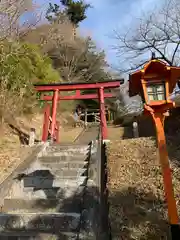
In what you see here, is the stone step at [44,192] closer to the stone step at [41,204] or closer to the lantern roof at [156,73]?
the stone step at [41,204]

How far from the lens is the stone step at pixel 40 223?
14.4 feet

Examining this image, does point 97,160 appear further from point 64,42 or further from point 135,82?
point 64,42

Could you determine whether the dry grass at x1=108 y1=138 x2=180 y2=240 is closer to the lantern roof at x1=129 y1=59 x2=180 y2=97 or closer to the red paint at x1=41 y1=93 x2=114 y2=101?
the lantern roof at x1=129 y1=59 x2=180 y2=97

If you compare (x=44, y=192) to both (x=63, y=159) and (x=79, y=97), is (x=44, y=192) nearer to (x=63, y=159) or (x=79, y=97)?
(x=63, y=159)

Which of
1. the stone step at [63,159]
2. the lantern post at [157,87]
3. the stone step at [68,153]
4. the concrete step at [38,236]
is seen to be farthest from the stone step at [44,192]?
the lantern post at [157,87]

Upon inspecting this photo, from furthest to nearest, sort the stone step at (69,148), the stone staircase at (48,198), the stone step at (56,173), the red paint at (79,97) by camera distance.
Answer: the red paint at (79,97) → the stone step at (69,148) → the stone step at (56,173) → the stone staircase at (48,198)

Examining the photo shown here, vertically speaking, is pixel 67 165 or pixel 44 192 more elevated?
pixel 67 165

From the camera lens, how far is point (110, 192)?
5430mm

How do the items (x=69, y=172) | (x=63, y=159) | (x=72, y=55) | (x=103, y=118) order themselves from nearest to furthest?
(x=69, y=172) < (x=63, y=159) < (x=103, y=118) < (x=72, y=55)

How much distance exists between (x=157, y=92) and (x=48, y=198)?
3.05m

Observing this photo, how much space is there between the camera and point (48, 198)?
5.39 m

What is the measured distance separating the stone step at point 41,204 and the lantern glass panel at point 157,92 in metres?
2.47

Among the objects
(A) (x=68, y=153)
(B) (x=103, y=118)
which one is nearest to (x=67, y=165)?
(A) (x=68, y=153)

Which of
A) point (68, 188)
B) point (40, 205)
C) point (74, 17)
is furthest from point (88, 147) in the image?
point (74, 17)
